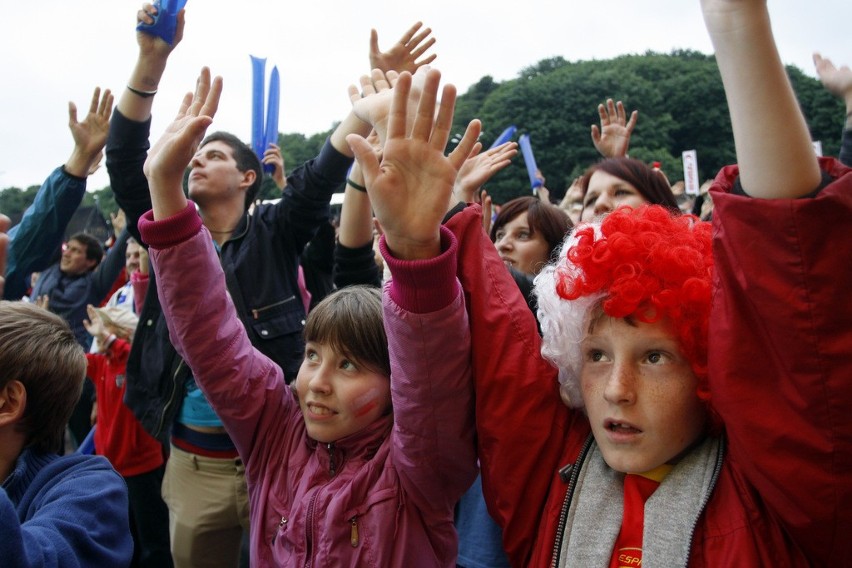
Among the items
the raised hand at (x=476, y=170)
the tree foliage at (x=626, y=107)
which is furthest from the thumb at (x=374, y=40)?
the tree foliage at (x=626, y=107)

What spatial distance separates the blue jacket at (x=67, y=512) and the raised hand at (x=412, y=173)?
0.87m

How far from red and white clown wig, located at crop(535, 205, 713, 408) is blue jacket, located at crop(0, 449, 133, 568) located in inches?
41.1

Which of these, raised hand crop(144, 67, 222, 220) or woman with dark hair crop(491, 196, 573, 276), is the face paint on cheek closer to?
raised hand crop(144, 67, 222, 220)

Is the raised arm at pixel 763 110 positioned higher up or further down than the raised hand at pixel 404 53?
further down

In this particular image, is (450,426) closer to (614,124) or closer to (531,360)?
(531,360)

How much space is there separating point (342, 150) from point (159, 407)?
4.09 feet

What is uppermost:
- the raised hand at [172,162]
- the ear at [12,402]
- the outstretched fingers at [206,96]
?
the outstretched fingers at [206,96]

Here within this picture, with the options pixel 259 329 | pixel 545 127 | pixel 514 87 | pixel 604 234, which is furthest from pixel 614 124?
pixel 514 87

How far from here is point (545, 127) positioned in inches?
1487

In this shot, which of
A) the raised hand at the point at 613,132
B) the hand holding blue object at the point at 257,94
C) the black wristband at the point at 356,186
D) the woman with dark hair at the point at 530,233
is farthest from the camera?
the hand holding blue object at the point at 257,94

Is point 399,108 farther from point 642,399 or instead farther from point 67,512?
point 67,512

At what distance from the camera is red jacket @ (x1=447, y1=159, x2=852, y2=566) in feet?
3.14

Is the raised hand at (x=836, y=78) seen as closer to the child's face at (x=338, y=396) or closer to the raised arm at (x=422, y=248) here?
the raised arm at (x=422, y=248)

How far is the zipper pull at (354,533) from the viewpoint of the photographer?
1.62 m
